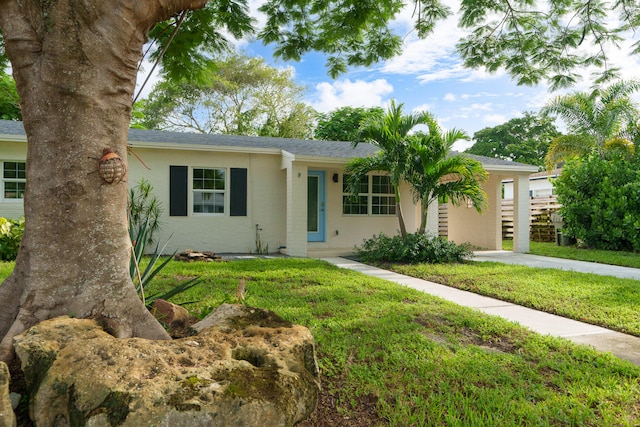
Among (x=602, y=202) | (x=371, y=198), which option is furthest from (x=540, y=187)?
(x=371, y=198)

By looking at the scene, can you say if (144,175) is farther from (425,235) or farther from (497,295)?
(497,295)

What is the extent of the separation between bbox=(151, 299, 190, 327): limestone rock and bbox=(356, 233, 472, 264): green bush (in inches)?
255

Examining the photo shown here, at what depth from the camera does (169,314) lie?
3.10 m

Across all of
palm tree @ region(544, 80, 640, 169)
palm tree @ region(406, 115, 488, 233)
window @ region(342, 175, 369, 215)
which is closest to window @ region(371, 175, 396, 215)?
window @ region(342, 175, 369, 215)

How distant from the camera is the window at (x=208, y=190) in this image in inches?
428

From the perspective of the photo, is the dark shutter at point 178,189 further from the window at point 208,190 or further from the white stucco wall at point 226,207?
the window at point 208,190

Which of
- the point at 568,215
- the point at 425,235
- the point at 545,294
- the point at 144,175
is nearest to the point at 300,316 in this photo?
the point at 545,294

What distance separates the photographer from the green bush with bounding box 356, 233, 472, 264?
911 cm

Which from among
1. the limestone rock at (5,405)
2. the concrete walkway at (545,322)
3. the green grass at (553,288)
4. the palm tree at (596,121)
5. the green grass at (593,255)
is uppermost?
the palm tree at (596,121)

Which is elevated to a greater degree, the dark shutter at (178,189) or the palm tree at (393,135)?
the palm tree at (393,135)

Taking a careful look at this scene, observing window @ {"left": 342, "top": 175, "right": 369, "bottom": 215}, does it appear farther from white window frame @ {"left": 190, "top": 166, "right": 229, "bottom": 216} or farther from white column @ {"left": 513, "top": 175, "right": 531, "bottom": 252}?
white column @ {"left": 513, "top": 175, "right": 531, "bottom": 252}

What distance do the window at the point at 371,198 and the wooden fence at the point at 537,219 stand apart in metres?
3.84

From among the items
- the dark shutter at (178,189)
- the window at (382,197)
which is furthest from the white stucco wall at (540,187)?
the dark shutter at (178,189)

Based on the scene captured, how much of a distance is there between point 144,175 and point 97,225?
8.78 meters
